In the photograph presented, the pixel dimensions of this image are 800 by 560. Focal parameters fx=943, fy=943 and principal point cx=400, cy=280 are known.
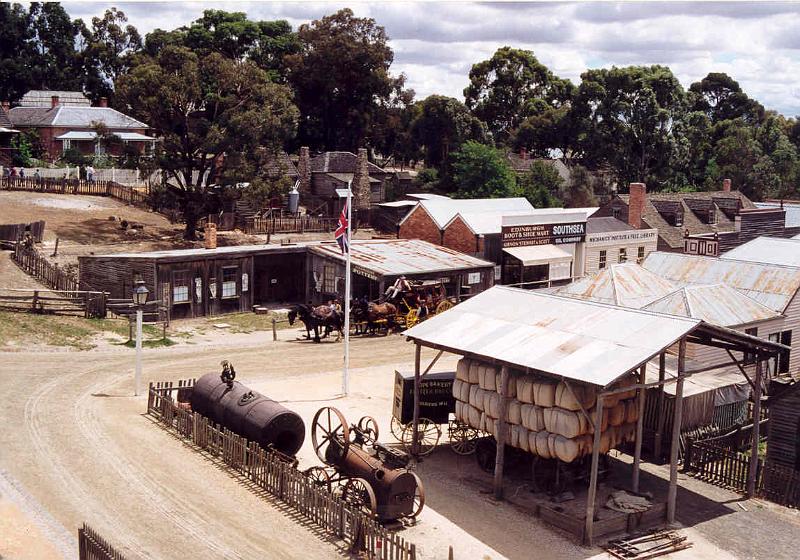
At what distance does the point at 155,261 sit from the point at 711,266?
1022 inches

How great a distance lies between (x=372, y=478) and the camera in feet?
72.3

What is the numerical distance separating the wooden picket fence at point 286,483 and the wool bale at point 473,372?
5.40 metres

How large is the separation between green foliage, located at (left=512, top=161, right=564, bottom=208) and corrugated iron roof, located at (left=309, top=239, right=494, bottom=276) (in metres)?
33.8

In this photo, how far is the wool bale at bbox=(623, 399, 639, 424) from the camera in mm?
24281

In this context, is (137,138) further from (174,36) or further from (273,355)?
(273,355)

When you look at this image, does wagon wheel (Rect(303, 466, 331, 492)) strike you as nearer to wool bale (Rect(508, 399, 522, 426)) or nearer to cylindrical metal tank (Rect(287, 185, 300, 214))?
wool bale (Rect(508, 399, 522, 426))

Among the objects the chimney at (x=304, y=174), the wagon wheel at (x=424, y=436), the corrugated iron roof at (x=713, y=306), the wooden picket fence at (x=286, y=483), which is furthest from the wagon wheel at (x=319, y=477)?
the chimney at (x=304, y=174)

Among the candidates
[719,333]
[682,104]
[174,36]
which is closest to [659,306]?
[719,333]

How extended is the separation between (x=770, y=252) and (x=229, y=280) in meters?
27.4

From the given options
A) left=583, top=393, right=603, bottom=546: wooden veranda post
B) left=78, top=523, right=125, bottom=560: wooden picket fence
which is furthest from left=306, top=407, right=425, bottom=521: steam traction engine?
left=78, top=523, right=125, bottom=560: wooden picket fence

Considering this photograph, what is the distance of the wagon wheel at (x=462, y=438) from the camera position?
2766 centimetres

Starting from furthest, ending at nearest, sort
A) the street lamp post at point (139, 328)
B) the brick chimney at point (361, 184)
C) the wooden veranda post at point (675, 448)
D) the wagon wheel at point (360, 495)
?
the brick chimney at point (361, 184), the street lamp post at point (139, 328), the wooden veranda post at point (675, 448), the wagon wheel at point (360, 495)

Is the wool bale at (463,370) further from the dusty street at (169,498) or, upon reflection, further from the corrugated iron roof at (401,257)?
the corrugated iron roof at (401,257)

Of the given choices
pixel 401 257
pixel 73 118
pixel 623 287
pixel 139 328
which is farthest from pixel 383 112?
pixel 139 328
